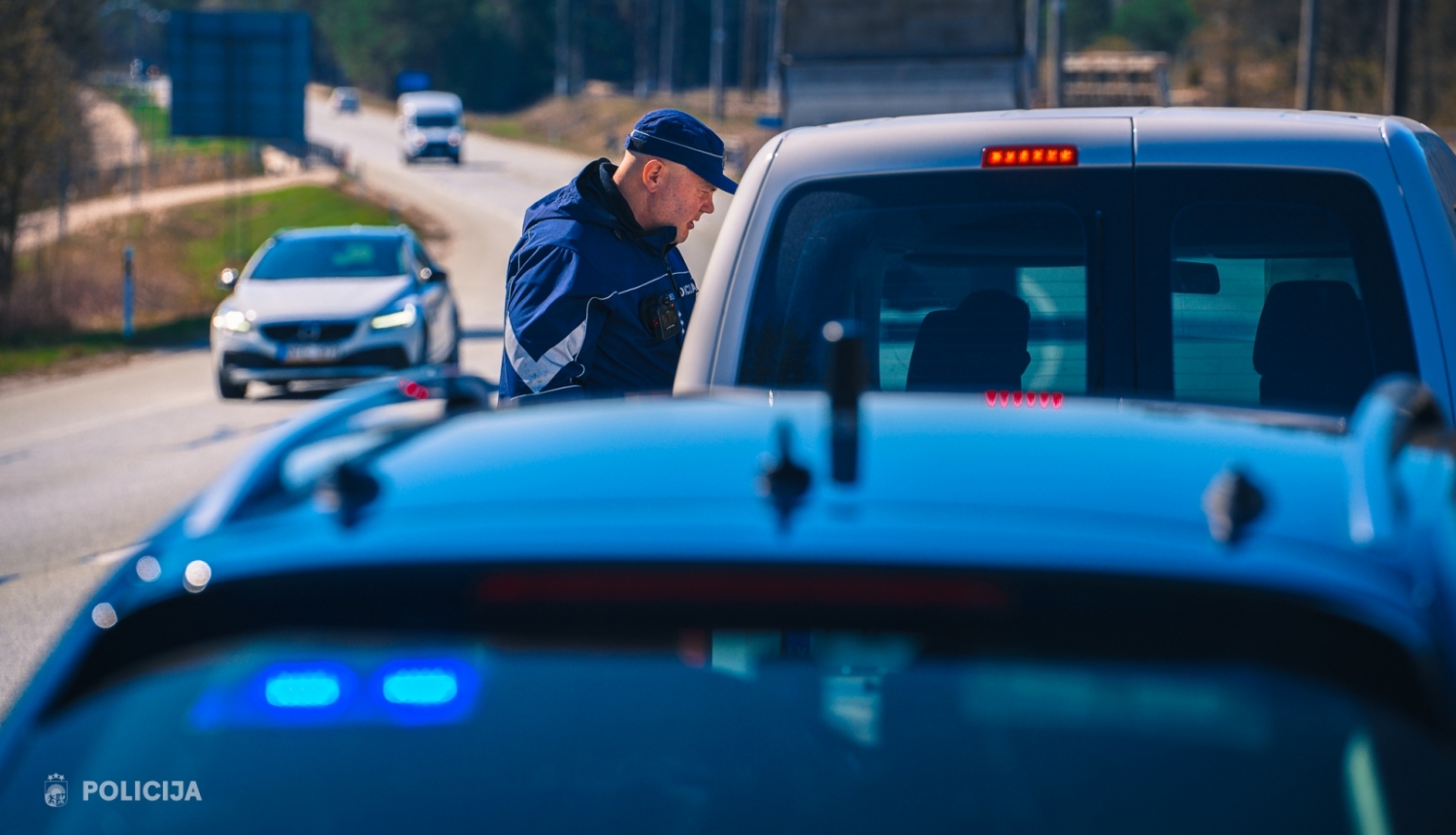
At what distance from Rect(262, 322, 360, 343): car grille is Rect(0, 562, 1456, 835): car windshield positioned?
48.4 feet

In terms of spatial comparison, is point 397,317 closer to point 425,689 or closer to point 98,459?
point 98,459

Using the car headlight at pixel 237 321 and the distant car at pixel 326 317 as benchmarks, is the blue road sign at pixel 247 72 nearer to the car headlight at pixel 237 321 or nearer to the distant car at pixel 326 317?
the distant car at pixel 326 317

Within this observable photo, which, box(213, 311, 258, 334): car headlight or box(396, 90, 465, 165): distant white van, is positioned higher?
box(396, 90, 465, 165): distant white van

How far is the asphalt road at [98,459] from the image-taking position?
26.8 feet

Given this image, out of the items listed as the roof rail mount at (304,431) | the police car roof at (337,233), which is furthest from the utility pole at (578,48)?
the roof rail mount at (304,431)

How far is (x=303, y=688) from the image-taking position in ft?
5.22

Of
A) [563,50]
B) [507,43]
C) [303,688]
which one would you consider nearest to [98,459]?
[303,688]

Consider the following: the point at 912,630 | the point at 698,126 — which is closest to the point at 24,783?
the point at 912,630

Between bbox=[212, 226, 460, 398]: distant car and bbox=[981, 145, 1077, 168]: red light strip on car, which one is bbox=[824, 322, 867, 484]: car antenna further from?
bbox=[212, 226, 460, 398]: distant car

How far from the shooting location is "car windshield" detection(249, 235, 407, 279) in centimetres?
1745

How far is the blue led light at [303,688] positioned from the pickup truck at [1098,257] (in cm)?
200

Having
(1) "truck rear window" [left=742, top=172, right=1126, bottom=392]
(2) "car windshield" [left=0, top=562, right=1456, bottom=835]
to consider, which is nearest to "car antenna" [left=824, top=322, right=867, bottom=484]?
(2) "car windshield" [left=0, top=562, right=1456, bottom=835]

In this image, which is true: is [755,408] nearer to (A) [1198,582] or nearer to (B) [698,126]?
(A) [1198,582]

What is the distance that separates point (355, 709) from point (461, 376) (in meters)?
0.79
